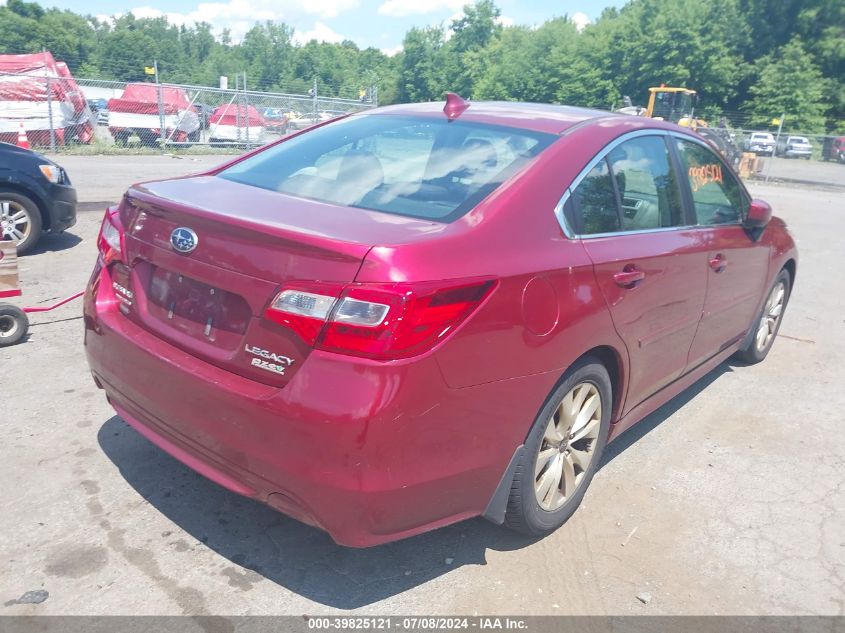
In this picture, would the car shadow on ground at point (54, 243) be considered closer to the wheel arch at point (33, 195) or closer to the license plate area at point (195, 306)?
the wheel arch at point (33, 195)

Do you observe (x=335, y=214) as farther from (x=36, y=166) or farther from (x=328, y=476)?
(x=36, y=166)

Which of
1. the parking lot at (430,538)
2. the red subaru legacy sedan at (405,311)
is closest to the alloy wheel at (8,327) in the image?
the parking lot at (430,538)

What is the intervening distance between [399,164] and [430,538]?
1.62 m

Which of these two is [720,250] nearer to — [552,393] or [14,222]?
[552,393]

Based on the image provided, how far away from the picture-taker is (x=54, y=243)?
7.80 metres

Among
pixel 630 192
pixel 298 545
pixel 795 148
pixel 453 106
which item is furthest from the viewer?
pixel 795 148

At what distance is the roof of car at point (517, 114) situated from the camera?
322 centimetres

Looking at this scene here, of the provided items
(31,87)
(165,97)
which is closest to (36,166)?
(31,87)

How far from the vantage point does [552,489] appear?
2.99 m

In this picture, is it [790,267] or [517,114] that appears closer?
[517,114]

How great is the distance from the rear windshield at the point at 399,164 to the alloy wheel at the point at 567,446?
0.95m

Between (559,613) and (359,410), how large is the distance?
1162mm

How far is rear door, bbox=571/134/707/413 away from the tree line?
50.7 m

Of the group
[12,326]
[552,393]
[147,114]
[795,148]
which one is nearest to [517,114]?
[552,393]
